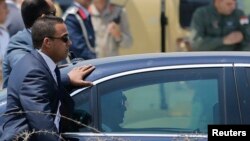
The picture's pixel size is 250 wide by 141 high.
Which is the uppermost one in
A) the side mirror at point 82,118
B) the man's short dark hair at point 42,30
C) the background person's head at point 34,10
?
the background person's head at point 34,10

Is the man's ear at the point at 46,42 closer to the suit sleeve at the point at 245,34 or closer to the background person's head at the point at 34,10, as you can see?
the background person's head at the point at 34,10

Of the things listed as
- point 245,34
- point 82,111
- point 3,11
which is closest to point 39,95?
point 82,111

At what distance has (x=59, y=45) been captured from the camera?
576cm

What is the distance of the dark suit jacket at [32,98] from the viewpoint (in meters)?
5.42

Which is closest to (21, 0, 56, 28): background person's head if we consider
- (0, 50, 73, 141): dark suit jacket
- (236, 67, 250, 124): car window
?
(0, 50, 73, 141): dark suit jacket

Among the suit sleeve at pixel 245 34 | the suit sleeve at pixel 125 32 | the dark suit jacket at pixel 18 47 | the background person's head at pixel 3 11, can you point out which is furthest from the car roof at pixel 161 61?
the suit sleeve at pixel 125 32

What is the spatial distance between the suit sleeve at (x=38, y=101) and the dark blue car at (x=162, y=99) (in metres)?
0.20

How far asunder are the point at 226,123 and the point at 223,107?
0.11 m

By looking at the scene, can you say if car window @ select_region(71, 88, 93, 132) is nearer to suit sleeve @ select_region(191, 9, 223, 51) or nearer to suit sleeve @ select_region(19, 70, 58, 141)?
suit sleeve @ select_region(19, 70, 58, 141)

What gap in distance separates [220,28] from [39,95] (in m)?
6.21

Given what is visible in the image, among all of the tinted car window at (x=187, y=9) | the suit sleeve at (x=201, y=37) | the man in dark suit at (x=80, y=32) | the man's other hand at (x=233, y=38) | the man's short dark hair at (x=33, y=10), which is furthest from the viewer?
the tinted car window at (x=187, y=9)

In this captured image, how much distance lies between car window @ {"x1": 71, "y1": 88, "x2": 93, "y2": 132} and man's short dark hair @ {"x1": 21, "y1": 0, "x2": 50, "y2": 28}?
1.26 metres

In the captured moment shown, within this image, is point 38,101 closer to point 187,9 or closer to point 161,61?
point 161,61

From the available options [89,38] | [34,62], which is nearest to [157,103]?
→ [34,62]
